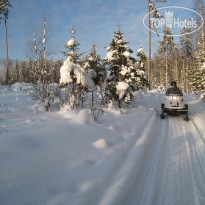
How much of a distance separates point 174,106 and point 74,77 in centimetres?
590

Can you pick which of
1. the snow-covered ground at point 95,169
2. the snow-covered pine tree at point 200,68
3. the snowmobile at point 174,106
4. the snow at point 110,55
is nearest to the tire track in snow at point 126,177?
the snow-covered ground at point 95,169

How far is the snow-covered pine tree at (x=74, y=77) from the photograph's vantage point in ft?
33.8

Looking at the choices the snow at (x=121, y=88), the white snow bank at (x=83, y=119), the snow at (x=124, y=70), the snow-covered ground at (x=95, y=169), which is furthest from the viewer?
the snow at (x=124, y=70)

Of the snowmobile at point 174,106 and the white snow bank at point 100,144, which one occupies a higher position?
the snowmobile at point 174,106

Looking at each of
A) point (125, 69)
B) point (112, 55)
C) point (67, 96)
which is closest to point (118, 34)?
point (112, 55)

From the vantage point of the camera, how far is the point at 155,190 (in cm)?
406

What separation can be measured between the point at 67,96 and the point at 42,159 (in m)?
7.59

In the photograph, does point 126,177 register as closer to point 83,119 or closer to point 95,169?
point 95,169

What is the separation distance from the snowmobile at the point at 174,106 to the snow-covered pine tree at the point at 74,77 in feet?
14.7

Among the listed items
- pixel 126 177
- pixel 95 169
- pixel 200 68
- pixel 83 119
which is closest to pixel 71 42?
pixel 83 119

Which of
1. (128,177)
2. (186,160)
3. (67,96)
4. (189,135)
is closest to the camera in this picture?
(128,177)

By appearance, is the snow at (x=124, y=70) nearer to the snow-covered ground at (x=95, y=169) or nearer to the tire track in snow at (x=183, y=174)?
the tire track in snow at (x=183, y=174)

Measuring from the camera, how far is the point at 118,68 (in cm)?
1313

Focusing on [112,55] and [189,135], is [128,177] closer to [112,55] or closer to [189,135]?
[189,135]
